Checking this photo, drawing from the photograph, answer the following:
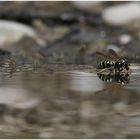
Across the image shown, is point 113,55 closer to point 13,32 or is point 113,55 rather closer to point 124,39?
point 124,39

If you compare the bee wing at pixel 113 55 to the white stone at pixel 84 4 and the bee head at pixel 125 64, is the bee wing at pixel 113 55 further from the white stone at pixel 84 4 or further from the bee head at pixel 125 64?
the white stone at pixel 84 4

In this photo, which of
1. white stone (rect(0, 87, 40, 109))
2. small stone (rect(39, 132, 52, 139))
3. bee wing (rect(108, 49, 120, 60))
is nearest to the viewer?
small stone (rect(39, 132, 52, 139))

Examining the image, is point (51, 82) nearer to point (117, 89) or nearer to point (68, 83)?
point (68, 83)

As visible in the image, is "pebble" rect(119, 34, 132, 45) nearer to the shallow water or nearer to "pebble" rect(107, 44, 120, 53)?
"pebble" rect(107, 44, 120, 53)

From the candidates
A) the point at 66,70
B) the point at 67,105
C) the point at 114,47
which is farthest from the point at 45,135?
the point at 114,47

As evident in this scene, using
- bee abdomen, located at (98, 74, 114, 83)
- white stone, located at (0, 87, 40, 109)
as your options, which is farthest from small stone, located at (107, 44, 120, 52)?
white stone, located at (0, 87, 40, 109)

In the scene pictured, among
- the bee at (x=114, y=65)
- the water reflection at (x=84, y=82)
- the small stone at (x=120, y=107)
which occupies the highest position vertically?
the bee at (x=114, y=65)

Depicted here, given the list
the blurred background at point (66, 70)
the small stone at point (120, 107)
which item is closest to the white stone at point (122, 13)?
the blurred background at point (66, 70)
